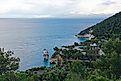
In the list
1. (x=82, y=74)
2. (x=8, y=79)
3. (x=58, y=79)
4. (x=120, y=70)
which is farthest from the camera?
(x=58, y=79)

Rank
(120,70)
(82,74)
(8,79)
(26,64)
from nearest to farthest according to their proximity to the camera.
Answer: (8,79) < (120,70) < (82,74) < (26,64)

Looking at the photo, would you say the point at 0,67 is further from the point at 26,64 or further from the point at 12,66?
the point at 26,64

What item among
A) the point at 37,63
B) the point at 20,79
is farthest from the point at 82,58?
the point at 20,79

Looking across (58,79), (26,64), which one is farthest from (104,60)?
(26,64)

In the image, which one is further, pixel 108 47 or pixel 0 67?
pixel 108 47

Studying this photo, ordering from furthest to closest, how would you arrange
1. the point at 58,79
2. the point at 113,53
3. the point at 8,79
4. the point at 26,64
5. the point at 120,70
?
the point at 26,64, the point at 58,79, the point at 113,53, the point at 120,70, the point at 8,79

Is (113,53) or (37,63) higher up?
(113,53)

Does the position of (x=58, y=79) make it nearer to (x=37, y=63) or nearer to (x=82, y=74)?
(x=82, y=74)

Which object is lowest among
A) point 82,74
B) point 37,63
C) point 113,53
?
point 37,63

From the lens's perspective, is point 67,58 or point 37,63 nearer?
point 67,58
